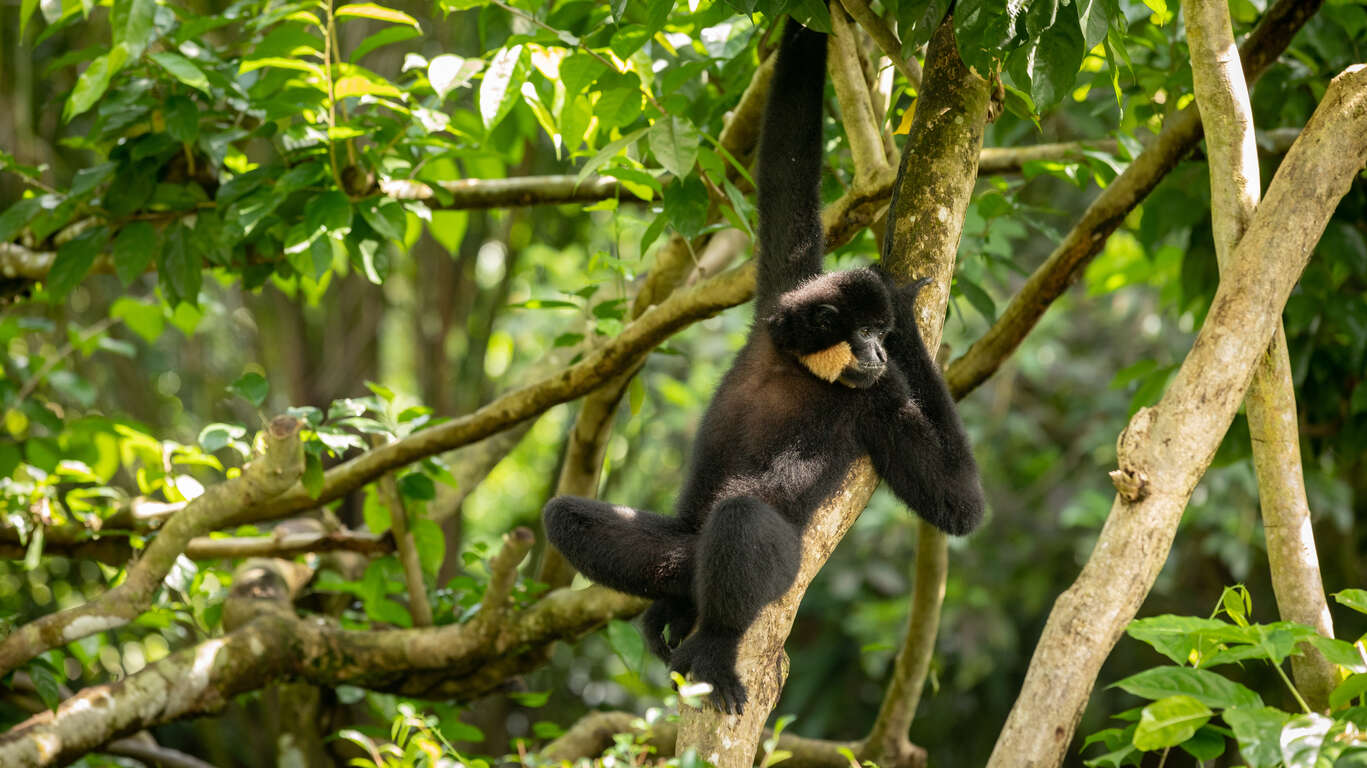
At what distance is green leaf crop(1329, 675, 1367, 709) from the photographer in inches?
116

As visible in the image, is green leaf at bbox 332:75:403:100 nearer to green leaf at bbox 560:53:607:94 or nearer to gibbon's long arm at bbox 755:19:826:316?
green leaf at bbox 560:53:607:94

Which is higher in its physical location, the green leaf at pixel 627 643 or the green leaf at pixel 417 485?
the green leaf at pixel 417 485

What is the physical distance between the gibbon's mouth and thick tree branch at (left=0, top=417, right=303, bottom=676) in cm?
235

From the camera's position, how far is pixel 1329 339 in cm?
610

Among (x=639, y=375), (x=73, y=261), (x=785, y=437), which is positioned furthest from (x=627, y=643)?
(x=73, y=261)

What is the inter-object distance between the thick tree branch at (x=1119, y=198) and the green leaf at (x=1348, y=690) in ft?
8.07

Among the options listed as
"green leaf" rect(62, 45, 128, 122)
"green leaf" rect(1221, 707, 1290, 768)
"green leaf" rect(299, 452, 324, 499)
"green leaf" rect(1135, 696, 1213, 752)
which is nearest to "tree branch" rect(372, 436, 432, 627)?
"green leaf" rect(299, 452, 324, 499)

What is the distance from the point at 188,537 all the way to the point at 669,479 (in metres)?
8.53

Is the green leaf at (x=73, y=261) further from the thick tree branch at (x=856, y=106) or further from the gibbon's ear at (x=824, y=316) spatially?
the thick tree branch at (x=856, y=106)

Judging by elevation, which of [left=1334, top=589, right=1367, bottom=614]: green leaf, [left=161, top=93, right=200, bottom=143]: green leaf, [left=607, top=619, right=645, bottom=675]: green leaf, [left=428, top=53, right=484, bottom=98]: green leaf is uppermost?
[left=428, top=53, right=484, bottom=98]: green leaf

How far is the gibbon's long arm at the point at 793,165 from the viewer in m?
4.55

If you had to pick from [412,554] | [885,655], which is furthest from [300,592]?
[885,655]

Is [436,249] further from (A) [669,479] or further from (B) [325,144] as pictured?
(B) [325,144]

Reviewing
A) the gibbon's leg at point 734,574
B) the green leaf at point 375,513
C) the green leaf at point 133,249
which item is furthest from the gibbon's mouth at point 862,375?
the green leaf at point 133,249
